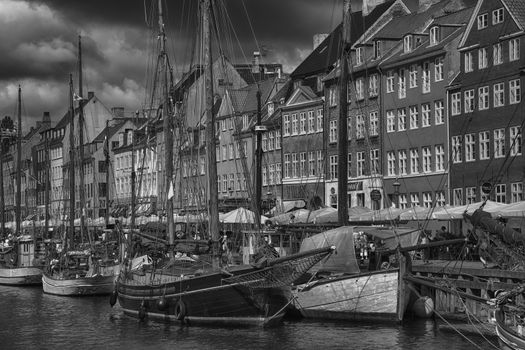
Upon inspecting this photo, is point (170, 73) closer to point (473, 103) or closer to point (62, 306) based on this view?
point (62, 306)

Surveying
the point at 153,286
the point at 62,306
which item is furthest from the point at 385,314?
the point at 62,306

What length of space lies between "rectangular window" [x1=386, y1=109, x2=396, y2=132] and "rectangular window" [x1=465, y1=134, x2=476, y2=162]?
9.30 metres

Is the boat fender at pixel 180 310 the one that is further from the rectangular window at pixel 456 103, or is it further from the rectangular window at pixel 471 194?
the rectangular window at pixel 456 103

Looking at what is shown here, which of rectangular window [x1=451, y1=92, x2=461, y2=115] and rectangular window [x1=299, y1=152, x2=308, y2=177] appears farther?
rectangular window [x1=299, y1=152, x2=308, y2=177]

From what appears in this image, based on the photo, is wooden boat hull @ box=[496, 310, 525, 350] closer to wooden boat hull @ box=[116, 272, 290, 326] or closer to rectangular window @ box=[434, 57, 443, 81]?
wooden boat hull @ box=[116, 272, 290, 326]

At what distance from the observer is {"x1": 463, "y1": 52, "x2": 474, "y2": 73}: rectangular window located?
71.2 meters

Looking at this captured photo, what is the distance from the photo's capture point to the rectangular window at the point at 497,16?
68125mm

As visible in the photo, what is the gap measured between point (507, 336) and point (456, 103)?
45.7 meters

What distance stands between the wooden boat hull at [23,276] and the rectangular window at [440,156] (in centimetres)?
2803

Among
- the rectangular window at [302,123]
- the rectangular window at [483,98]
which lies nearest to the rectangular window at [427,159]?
the rectangular window at [483,98]

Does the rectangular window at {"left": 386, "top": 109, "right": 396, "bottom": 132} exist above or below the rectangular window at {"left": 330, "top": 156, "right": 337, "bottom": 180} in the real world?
above

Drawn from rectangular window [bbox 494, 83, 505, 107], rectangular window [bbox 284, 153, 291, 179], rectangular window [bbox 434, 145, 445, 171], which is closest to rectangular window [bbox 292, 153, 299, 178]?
rectangular window [bbox 284, 153, 291, 179]

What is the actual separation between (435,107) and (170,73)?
24.0m

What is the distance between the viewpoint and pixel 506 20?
67500mm
